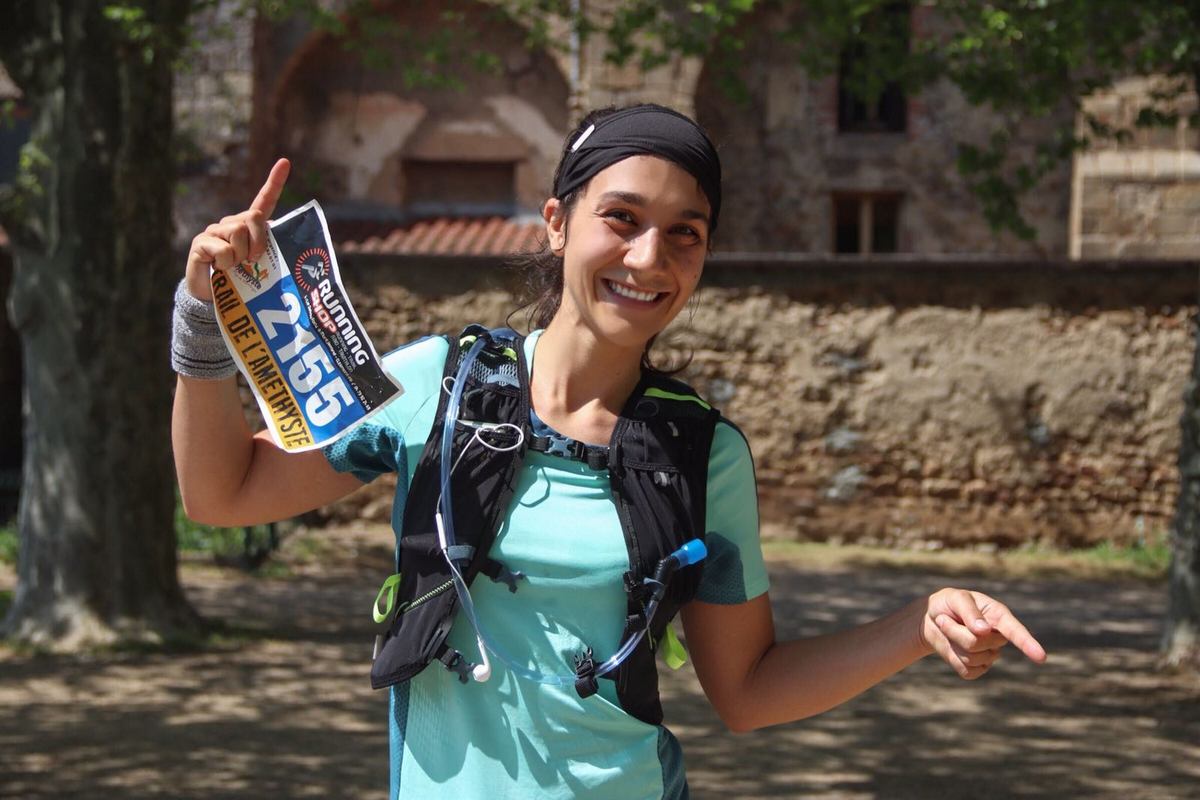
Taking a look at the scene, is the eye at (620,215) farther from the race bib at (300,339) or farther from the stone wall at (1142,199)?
the stone wall at (1142,199)

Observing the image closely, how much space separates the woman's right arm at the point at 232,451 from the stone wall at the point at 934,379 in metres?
8.38

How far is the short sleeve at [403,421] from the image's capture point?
1.93m

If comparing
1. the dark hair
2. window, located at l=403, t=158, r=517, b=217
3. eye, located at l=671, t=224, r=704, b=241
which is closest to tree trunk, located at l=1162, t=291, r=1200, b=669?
the dark hair

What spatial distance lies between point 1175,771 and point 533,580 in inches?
167

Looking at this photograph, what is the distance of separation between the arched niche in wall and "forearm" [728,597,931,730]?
13.7m

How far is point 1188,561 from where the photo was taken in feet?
22.1

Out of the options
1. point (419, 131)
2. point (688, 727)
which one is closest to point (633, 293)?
point (688, 727)

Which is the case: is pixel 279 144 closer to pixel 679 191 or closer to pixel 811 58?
pixel 811 58

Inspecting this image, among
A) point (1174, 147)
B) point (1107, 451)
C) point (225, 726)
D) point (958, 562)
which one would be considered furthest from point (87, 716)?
point (1174, 147)

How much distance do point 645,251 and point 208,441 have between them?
0.62 meters

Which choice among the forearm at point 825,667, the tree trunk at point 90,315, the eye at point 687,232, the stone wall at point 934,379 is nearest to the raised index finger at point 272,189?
the eye at point 687,232

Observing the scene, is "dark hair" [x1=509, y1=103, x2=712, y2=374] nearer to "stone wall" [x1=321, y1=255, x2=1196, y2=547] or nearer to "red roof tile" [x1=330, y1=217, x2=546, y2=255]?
"stone wall" [x1=321, y1=255, x2=1196, y2=547]

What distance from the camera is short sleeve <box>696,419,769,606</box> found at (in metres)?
1.98

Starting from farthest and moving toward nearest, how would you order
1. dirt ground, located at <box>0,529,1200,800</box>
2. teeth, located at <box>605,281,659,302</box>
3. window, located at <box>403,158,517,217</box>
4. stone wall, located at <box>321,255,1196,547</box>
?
window, located at <box>403,158,517,217</box> < stone wall, located at <box>321,255,1196,547</box> < dirt ground, located at <box>0,529,1200,800</box> < teeth, located at <box>605,281,659,302</box>
